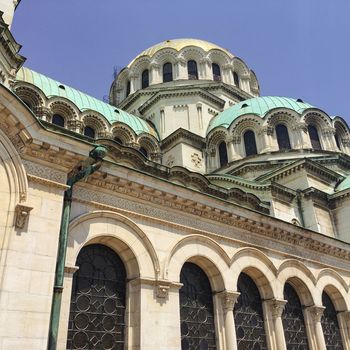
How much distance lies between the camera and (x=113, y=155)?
18344 mm

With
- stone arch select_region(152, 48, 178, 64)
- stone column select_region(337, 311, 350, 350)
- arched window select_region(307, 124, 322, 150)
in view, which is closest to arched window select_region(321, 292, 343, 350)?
stone column select_region(337, 311, 350, 350)

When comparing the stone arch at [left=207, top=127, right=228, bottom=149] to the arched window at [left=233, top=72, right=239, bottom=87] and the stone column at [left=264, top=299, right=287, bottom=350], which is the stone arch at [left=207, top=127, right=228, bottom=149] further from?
the stone column at [left=264, top=299, right=287, bottom=350]

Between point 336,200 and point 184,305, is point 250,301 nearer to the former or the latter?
point 184,305

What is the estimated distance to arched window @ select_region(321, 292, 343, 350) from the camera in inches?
580

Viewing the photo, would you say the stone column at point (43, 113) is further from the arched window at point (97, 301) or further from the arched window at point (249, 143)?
the arched window at point (97, 301)

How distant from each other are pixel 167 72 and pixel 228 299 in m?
27.9

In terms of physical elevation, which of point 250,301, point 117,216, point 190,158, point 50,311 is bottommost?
point 50,311

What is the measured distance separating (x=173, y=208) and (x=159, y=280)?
86.9 inches

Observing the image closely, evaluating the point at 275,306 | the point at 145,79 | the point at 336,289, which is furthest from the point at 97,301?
the point at 145,79

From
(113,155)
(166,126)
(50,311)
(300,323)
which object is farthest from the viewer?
(166,126)

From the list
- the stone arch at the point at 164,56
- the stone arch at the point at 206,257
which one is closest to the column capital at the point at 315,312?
the stone arch at the point at 206,257

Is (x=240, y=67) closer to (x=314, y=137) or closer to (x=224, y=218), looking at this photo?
(x=314, y=137)

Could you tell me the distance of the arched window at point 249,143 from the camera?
28234mm

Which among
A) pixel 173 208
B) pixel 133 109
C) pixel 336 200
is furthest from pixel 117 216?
pixel 133 109
